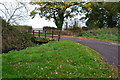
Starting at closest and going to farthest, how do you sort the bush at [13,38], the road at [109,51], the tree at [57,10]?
the road at [109,51]
the bush at [13,38]
the tree at [57,10]

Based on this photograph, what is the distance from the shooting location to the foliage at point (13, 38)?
11.0m

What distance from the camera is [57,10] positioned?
26.8 m

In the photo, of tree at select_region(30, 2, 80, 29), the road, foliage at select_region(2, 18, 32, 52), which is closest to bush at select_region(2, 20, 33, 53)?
foliage at select_region(2, 18, 32, 52)

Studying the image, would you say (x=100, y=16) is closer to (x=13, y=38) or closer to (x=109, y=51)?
(x=109, y=51)

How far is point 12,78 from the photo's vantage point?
511cm

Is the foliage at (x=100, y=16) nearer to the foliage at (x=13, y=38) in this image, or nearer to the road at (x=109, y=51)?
the road at (x=109, y=51)

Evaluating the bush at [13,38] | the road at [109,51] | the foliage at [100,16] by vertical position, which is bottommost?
the road at [109,51]

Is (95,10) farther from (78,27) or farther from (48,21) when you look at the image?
(48,21)

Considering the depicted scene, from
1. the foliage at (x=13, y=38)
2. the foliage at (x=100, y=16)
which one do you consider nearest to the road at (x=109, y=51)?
the foliage at (x=13, y=38)

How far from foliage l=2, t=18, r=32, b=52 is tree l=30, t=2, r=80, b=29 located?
12678 mm

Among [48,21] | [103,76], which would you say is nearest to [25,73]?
[103,76]

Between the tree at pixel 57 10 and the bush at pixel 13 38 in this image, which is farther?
the tree at pixel 57 10

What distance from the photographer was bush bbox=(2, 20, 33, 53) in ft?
36.1

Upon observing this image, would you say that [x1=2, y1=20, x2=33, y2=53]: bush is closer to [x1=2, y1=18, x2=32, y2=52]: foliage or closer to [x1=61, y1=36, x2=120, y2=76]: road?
[x1=2, y1=18, x2=32, y2=52]: foliage
